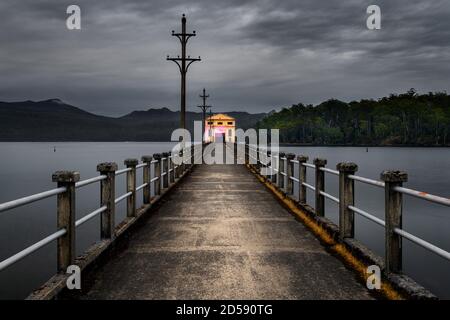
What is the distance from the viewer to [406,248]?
20375 mm

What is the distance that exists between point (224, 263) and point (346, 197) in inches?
93.9

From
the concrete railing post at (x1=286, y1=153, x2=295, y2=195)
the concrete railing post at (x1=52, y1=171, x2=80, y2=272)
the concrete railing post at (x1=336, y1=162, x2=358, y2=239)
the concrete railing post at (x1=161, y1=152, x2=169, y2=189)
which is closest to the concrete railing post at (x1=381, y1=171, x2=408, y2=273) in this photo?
the concrete railing post at (x1=336, y1=162, x2=358, y2=239)

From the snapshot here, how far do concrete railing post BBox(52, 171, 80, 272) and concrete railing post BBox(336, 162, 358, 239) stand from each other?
14.0ft

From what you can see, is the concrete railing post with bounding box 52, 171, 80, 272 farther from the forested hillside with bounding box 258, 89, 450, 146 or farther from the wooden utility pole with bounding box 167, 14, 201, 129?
the forested hillside with bounding box 258, 89, 450, 146

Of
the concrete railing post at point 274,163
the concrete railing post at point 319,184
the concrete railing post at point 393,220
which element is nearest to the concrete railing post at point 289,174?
the concrete railing post at point 274,163

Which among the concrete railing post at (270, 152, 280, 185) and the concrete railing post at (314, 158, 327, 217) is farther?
the concrete railing post at (270, 152, 280, 185)

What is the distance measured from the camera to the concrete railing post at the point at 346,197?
681cm

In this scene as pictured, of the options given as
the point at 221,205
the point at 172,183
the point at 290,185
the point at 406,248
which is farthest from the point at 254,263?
the point at 406,248

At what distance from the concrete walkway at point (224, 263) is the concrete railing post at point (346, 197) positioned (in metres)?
0.56

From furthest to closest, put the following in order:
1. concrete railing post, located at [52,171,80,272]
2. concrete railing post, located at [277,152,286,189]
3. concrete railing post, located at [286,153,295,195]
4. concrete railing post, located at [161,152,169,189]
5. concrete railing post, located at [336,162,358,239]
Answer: concrete railing post, located at [161,152,169,189] → concrete railing post, located at [277,152,286,189] → concrete railing post, located at [286,153,295,195] → concrete railing post, located at [336,162,358,239] → concrete railing post, located at [52,171,80,272]

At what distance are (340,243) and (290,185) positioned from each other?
18.8ft

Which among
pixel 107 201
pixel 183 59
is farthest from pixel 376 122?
pixel 107 201

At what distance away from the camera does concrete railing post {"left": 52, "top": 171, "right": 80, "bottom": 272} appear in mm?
5105

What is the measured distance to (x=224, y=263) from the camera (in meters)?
6.09
